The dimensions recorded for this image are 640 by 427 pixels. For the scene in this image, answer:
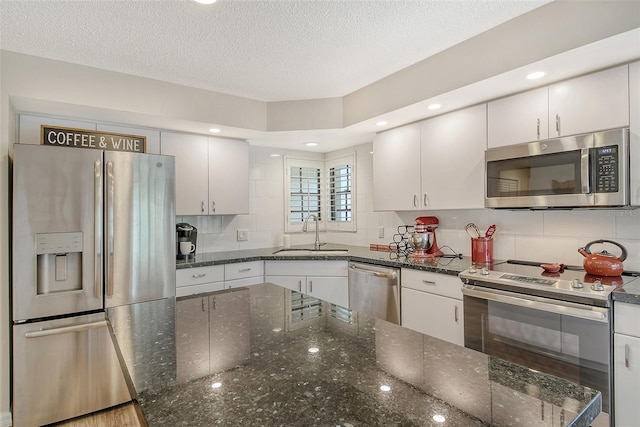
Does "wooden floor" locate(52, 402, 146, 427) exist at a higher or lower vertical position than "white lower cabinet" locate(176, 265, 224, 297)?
lower

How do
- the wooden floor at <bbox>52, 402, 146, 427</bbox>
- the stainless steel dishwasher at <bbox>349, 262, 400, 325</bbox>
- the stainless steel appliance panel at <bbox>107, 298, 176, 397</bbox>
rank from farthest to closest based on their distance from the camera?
the stainless steel dishwasher at <bbox>349, 262, 400, 325</bbox>, the wooden floor at <bbox>52, 402, 146, 427</bbox>, the stainless steel appliance panel at <bbox>107, 298, 176, 397</bbox>

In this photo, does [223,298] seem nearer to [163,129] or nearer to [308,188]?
[163,129]

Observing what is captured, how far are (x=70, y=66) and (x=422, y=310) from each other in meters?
3.07

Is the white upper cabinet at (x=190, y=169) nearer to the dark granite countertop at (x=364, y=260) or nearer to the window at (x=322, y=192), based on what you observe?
the dark granite countertop at (x=364, y=260)

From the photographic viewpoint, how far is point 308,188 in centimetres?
430

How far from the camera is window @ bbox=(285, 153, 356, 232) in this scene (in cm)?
411

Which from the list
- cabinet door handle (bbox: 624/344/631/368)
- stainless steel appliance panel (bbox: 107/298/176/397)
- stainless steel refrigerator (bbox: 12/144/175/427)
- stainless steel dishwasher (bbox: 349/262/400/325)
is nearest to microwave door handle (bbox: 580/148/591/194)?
cabinet door handle (bbox: 624/344/631/368)

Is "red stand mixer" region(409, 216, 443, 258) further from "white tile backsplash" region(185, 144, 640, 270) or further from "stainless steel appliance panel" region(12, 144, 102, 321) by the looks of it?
"stainless steel appliance panel" region(12, 144, 102, 321)

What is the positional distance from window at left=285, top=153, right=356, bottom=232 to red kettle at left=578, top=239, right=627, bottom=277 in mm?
2378

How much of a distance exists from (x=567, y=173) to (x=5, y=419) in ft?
12.5

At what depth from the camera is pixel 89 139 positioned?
107 inches

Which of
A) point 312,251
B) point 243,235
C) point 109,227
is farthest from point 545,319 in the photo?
point 243,235

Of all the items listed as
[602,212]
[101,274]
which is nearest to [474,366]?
[602,212]

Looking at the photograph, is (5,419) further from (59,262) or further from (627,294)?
(627,294)
